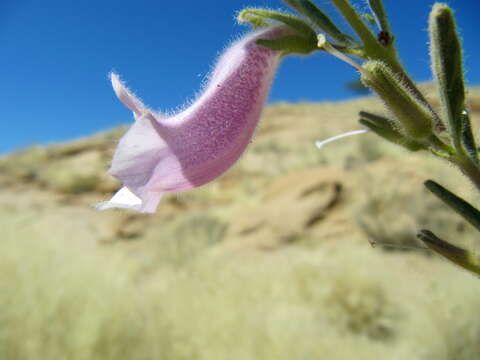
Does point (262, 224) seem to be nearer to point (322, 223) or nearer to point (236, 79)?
point (322, 223)

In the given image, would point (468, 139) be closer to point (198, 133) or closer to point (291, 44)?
point (291, 44)

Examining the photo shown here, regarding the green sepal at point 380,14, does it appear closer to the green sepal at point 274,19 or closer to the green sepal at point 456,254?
the green sepal at point 274,19

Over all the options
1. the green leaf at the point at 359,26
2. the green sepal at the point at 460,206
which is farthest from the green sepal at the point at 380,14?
the green sepal at the point at 460,206

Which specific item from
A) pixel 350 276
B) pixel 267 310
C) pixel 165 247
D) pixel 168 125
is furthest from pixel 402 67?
pixel 165 247

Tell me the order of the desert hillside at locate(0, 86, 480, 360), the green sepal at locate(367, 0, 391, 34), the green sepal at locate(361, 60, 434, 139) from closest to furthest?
the green sepal at locate(361, 60, 434, 139) < the green sepal at locate(367, 0, 391, 34) < the desert hillside at locate(0, 86, 480, 360)

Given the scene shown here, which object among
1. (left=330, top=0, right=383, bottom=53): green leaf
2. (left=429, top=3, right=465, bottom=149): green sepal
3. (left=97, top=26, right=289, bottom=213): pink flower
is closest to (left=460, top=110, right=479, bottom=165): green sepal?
(left=429, top=3, right=465, bottom=149): green sepal

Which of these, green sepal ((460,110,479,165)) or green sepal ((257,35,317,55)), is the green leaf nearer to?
green sepal ((257,35,317,55))
